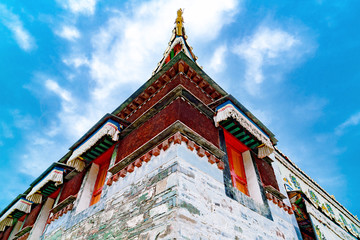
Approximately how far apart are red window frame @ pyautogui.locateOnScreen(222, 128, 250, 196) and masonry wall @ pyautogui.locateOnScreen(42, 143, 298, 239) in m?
1.07

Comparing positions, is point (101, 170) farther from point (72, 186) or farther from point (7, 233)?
point (7, 233)

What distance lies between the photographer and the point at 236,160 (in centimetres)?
694

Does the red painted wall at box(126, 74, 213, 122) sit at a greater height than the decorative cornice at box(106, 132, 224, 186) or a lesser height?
greater

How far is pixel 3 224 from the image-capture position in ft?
42.5

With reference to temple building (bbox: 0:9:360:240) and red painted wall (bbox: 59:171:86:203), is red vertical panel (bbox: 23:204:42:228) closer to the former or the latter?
temple building (bbox: 0:9:360:240)

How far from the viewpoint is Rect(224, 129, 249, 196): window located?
6324mm

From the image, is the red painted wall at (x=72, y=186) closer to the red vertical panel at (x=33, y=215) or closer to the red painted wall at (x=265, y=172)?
the red vertical panel at (x=33, y=215)

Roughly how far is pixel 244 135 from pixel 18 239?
1095 centimetres

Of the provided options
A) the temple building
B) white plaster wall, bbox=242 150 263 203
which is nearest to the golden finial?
the temple building

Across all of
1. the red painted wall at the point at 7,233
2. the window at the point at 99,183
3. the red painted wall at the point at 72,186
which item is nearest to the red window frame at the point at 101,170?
the window at the point at 99,183

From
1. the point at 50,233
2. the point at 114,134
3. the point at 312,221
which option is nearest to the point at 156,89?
the point at 114,134

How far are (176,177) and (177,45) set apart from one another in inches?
310

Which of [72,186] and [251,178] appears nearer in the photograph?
[251,178]

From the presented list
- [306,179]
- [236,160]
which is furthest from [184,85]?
[306,179]
